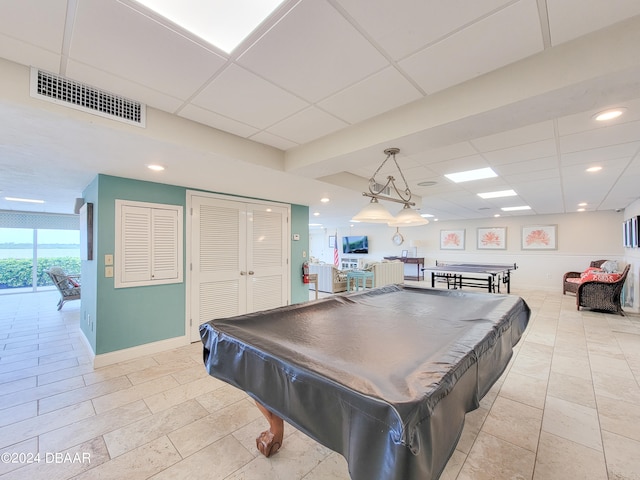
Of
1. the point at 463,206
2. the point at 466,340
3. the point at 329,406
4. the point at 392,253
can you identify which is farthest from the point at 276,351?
the point at 392,253

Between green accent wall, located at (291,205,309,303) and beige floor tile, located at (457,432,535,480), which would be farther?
green accent wall, located at (291,205,309,303)

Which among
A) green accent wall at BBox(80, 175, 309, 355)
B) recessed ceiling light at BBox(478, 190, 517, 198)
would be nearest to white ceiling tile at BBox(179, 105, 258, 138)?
green accent wall at BBox(80, 175, 309, 355)

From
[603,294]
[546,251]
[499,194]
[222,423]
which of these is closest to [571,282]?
[546,251]

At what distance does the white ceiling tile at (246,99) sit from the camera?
1655 millimetres

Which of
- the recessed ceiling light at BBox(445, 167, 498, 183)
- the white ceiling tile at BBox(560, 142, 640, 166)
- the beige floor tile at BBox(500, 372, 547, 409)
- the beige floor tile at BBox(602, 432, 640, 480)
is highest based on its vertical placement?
the white ceiling tile at BBox(560, 142, 640, 166)

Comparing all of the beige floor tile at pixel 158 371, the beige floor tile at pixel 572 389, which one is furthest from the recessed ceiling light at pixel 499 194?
A: the beige floor tile at pixel 158 371

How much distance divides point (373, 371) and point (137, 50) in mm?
1947

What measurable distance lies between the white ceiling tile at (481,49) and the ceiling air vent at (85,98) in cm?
180

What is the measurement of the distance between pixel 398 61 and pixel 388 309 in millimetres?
1954

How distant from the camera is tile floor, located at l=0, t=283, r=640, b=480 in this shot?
1633 mm

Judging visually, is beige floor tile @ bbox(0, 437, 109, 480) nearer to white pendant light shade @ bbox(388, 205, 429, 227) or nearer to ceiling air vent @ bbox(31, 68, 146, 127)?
ceiling air vent @ bbox(31, 68, 146, 127)

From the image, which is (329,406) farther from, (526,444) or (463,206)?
(463,206)

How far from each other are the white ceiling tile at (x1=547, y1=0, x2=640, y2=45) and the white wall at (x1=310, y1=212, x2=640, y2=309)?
6352mm

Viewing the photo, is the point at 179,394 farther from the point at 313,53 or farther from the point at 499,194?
the point at 499,194
